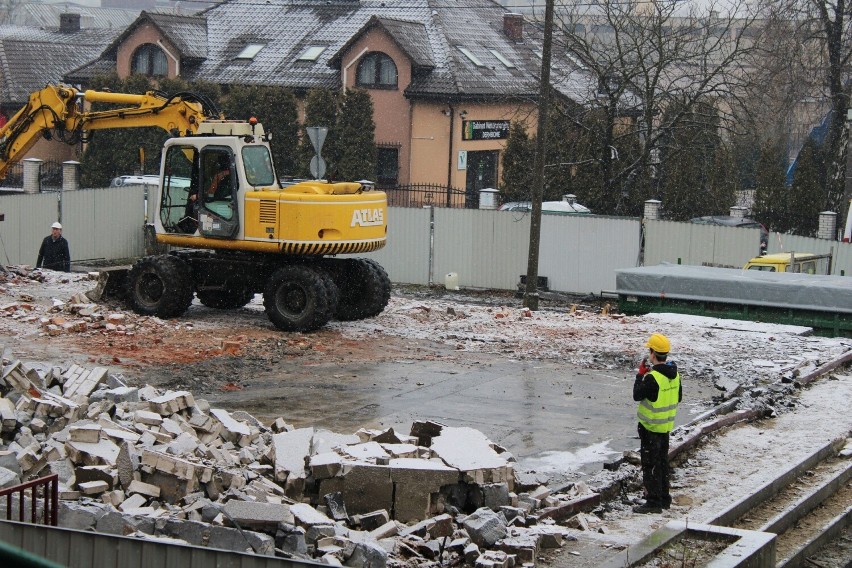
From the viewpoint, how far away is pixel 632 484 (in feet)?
39.0

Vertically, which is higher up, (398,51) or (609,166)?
(398,51)

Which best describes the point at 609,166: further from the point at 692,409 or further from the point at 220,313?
the point at 692,409

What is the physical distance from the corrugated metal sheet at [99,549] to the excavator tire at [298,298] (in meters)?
11.9

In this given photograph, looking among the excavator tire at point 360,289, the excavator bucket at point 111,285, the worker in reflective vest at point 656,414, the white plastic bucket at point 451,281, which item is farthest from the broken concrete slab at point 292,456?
the white plastic bucket at point 451,281

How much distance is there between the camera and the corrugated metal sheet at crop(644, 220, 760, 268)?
26.4 metres

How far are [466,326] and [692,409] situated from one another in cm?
567

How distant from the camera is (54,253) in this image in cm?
2472

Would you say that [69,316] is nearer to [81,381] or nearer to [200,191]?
[200,191]

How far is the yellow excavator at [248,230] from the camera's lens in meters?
18.5

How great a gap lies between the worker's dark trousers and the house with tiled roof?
26670 millimetres

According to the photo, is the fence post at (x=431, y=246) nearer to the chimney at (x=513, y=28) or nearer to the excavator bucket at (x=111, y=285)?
the excavator bucket at (x=111, y=285)

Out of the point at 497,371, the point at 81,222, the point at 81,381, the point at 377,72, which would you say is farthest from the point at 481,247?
the point at 81,381

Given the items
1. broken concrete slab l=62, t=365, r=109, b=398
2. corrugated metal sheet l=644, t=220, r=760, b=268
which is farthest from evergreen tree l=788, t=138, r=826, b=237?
broken concrete slab l=62, t=365, r=109, b=398

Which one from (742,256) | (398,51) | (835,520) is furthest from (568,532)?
(398,51)
